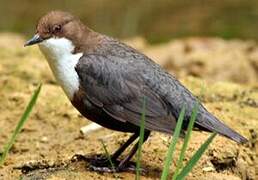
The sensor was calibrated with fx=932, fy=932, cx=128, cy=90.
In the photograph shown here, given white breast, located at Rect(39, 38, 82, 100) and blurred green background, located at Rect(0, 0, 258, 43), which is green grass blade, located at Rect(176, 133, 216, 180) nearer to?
white breast, located at Rect(39, 38, 82, 100)

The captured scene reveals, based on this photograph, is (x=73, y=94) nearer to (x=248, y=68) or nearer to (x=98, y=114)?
(x=98, y=114)

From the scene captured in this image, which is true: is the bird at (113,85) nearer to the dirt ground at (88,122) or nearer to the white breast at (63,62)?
the white breast at (63,62)

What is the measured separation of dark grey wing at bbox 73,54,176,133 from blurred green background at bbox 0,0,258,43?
7053mm

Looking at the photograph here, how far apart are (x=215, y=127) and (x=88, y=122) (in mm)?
1866

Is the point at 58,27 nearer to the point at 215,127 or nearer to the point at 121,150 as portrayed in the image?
the point at 121,150

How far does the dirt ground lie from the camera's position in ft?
19.9

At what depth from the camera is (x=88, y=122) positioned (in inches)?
293

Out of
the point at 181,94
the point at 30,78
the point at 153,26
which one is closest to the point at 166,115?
the point at 181,94

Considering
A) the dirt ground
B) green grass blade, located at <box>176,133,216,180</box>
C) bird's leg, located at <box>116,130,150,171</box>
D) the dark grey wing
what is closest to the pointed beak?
the dark grey wing

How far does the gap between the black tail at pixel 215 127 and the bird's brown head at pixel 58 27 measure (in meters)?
0.95

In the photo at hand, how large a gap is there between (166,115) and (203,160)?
597mm

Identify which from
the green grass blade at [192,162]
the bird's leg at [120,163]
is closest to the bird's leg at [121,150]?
the bird's leg at [120,163]

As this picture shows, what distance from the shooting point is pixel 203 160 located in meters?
6.24

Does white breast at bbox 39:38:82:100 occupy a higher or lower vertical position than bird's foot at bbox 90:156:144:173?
higher
